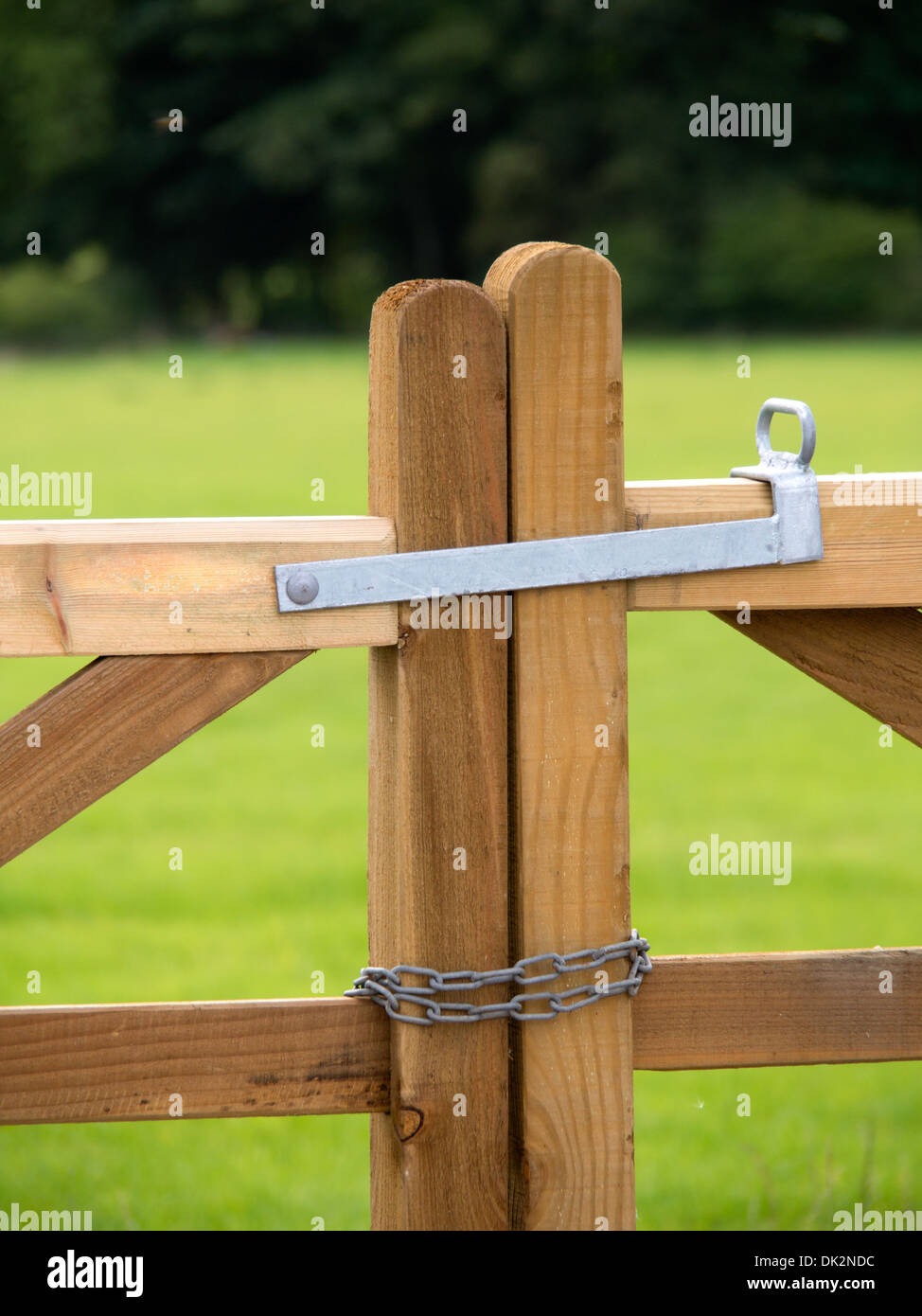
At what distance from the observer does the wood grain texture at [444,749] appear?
1375 millimetres

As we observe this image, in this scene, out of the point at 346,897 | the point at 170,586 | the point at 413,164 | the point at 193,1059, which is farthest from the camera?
the point at 413,164

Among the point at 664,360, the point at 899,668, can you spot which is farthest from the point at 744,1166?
the point at 664,360

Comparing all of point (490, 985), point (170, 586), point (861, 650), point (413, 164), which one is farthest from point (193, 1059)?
point (413, 164)

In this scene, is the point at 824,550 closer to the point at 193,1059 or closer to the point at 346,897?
the point at 193,1059

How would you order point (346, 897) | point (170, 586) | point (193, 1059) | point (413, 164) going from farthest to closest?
point (413, 164) < point (346, 897) < point (193, 1059) < point (170, 586)

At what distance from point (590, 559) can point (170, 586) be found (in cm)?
38

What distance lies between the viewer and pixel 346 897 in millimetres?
4656

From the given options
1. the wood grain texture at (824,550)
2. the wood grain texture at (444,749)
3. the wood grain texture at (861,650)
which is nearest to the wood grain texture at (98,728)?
the wood grain texture at (444,749)

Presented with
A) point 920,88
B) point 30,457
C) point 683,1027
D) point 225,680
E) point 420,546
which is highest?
point 920,88

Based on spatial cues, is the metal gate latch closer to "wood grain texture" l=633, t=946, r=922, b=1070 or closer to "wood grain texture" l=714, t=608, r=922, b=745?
"wood grain texture" l=714, t=608, r=922, b=745

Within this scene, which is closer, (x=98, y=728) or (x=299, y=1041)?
(x=98, y=728)

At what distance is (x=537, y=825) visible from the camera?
4.67 ft
